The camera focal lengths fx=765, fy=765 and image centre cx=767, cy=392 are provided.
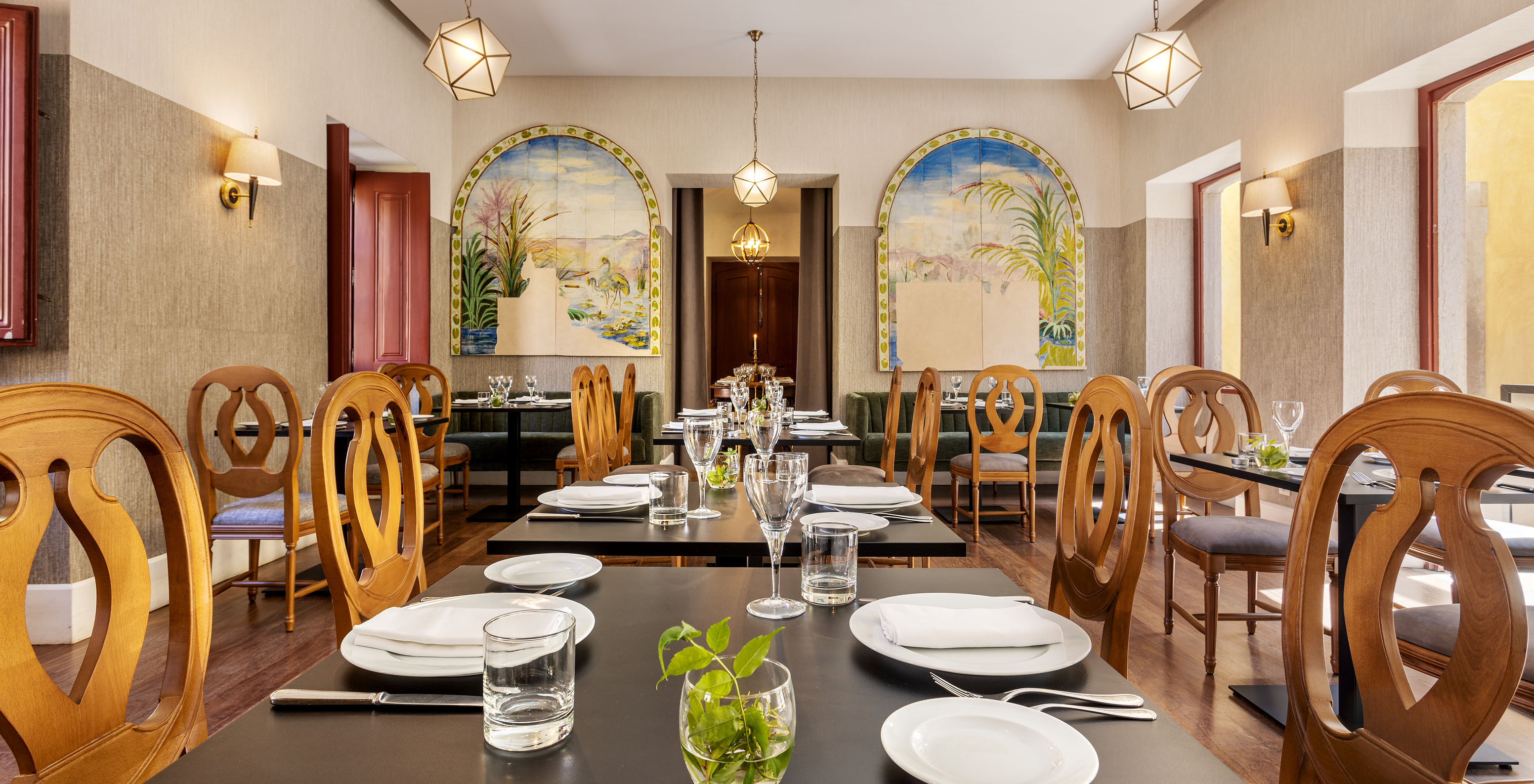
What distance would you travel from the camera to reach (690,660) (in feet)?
1.63

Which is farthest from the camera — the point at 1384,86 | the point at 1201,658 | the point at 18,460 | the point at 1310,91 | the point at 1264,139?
the point at 1264,139

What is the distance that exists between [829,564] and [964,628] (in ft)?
0.71

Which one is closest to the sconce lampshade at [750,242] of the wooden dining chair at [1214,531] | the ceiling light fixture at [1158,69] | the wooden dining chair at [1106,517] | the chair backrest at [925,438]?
the ceiling light fixture at [1158,69]

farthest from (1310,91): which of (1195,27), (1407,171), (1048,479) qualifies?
(1048,479)

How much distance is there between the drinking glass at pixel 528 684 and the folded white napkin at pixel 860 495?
1.01m

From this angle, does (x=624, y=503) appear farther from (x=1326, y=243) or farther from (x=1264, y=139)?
(x=1264, y=139)

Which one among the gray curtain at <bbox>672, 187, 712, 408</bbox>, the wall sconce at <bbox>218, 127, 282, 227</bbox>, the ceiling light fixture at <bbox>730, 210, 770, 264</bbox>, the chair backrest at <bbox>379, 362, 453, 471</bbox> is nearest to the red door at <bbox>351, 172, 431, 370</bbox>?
the chair backrest at <bbox>379, 362, 453, 471</bbox>

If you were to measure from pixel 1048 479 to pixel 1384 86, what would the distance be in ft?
10.6

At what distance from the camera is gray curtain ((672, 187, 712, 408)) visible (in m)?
7.45

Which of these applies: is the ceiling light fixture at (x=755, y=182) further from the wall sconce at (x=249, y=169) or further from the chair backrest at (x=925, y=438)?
the wall sconce at (x=249, y=169)

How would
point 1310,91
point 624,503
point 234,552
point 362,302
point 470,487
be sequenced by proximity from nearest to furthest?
point 624,503, point 234,552, point 1310,91, point 362,302, point 470,487

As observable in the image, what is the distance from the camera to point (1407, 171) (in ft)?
13.4

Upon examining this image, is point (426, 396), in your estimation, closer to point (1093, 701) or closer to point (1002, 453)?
point (1002, 453)

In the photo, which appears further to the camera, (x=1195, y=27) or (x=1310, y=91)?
(x=1195, y=27)
